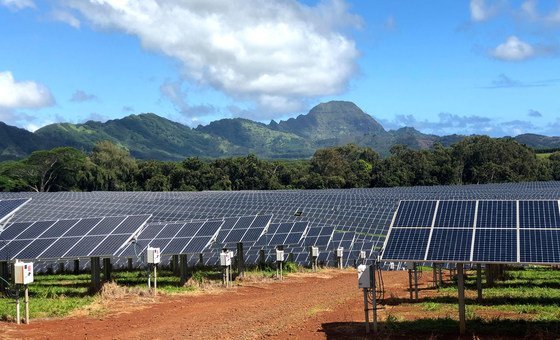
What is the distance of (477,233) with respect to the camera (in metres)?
14.2

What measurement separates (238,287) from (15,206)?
995 centimetres

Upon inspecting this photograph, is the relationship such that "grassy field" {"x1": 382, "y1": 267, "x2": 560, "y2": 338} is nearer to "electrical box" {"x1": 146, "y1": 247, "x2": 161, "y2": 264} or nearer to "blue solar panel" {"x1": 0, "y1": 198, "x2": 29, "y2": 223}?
"electrical box" {"x1": 146, "y1": 247, "x2": 161, "y2": 264}

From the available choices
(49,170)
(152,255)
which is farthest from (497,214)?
(49,170)

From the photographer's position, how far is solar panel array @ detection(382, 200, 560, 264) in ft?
43.3

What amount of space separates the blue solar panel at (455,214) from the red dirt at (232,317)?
2.44m

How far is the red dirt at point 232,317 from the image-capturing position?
563 inches

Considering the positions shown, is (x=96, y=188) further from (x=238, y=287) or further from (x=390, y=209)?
(x=238, y=287)

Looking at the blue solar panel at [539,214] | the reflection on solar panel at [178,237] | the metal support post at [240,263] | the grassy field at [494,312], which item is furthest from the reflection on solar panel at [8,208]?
the blue solar panel at [539,214]

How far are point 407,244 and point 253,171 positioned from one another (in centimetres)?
9250

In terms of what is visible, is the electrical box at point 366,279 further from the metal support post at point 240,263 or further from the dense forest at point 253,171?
the dense forest at point 253,171

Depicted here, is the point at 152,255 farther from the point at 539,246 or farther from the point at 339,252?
the point at 339,252

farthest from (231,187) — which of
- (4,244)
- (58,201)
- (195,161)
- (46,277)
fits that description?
(4,244)

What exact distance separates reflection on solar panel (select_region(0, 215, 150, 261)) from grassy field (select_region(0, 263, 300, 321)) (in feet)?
4.65

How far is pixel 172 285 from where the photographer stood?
23547 millimetres
